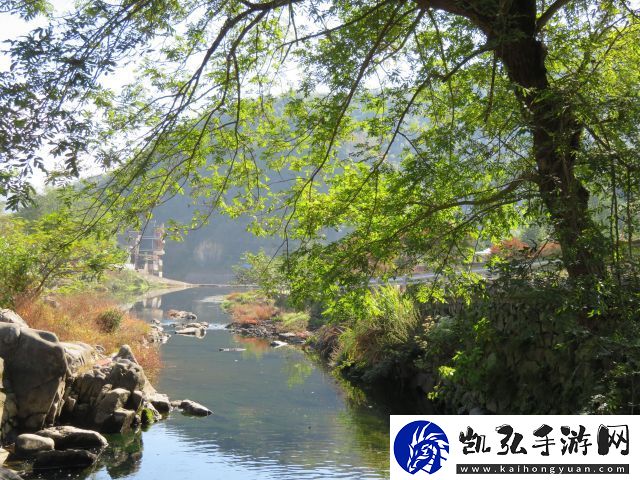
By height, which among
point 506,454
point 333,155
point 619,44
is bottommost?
point 506,454

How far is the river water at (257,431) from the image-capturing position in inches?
301

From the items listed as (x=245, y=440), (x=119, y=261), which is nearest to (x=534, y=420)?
(x=119, y=261)

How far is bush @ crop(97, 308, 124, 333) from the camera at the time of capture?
1495 cm

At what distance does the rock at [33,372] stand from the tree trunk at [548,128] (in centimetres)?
645

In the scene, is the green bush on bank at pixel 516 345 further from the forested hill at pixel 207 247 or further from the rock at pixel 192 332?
the forested hill at pixel 207 247

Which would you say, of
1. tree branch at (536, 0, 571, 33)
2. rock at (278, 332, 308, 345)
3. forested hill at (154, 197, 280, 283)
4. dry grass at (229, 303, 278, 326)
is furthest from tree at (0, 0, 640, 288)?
forested hill at (154, 197, 280, 283)

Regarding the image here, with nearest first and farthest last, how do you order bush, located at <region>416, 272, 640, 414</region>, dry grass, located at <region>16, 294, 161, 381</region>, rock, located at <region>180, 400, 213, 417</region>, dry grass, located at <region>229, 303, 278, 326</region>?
bush, located at <region>416, 272, 640, 414</region>
rock, located at <region>180, 400, 213, 417</region>
dry grass, located at <region>16, 294, 161, 381</region>
dry grass, located at <region>229, 303, 278, 326</region>

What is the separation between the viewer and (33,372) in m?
8.48

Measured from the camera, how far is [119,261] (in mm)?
7242

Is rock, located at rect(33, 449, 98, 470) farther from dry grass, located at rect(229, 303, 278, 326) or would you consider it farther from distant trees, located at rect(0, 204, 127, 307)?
dry grass, located at rect(229, 303, 278, 326)

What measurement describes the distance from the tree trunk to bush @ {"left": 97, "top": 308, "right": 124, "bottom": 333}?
11.9 meters

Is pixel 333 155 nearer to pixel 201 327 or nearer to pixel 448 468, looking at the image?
pixel 448 468

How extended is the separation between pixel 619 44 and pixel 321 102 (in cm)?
265

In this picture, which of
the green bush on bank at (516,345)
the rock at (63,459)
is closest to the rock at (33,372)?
the rock at (63,459)
